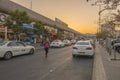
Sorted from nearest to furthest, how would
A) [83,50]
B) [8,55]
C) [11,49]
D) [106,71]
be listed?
[106,71], [8,55], [11,49], [83,50]

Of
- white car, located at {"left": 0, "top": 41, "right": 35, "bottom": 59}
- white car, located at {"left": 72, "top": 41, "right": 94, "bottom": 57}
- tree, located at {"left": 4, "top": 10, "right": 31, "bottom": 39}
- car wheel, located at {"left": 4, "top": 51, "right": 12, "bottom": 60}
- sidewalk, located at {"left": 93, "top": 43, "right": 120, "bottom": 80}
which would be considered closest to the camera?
sidewalk, located at {"left": 93, "top": 43, "right": 120, "bottom": 80}

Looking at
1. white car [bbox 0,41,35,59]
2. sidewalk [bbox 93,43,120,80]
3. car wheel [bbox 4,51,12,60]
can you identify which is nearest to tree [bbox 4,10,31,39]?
white car [bbox 0,41,35,59]

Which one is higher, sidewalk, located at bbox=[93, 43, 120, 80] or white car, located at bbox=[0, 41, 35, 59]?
white car, located at bbox=[0, 41, 35, 59]

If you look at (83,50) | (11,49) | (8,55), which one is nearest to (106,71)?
(83,50)

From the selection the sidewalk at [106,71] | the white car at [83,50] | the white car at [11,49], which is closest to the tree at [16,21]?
the white car at [11,49]

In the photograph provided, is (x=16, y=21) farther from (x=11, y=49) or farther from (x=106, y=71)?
(x=106, y=71)

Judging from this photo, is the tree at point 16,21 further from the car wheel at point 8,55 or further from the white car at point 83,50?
the white car at point 83,50

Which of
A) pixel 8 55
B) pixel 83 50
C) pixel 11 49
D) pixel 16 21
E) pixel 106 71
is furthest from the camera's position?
pixel 16 21

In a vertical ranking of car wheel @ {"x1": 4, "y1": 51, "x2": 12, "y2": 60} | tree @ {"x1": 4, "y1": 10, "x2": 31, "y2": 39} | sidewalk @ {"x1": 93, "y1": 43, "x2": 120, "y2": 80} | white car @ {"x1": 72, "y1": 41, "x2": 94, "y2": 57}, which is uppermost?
tree @ {"x1": 4, "y1": 10, "x2": 31, "y2": 39}

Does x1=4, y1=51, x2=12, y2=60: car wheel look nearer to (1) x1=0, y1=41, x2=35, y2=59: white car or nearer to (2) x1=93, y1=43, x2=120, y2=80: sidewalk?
(1) x1=0, y1=41, x2=35, y2=59: white car

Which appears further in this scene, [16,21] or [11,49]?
[16,21]

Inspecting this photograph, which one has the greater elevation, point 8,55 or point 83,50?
point 83,50

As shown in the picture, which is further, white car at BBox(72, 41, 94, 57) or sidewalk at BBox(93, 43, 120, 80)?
white car at BBox(72, 41, 94, 57)

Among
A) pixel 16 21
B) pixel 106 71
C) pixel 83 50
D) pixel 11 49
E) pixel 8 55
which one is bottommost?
pixel 106 71
